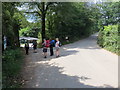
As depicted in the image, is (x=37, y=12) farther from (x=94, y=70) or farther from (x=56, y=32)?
(x=94, y=70)

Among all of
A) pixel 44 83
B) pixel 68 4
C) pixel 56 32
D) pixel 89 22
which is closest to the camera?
pixel 44 83

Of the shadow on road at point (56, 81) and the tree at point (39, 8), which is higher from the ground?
A: the tree at point (39, 8)

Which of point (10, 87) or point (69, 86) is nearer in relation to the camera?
point (10, 87)

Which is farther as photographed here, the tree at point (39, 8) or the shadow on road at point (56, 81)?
the tree at point (39, 8)

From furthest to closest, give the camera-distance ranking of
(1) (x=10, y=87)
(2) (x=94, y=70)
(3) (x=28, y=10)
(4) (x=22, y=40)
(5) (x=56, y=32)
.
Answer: (4) (x=22, y=40) < (5) (x=56, y=32) < (3) (x=28, y=10) < (2) (x=94, y=70) < (1) (x=10, y=87)

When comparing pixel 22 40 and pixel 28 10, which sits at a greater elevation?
pixel 28 10

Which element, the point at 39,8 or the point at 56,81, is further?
the point at 39,8

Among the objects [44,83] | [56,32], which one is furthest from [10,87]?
[56,32]

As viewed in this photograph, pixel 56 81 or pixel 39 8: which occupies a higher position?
pixel 39 8

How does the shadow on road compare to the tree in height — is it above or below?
below

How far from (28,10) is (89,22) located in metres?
14.8

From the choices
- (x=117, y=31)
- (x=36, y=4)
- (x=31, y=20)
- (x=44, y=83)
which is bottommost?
(x=44, y=83)

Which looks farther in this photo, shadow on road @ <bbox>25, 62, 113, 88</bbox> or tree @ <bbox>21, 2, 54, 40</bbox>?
tree @ <bbox>21, 2, 54, 40</bbox>

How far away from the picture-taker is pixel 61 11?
22.2 metres
